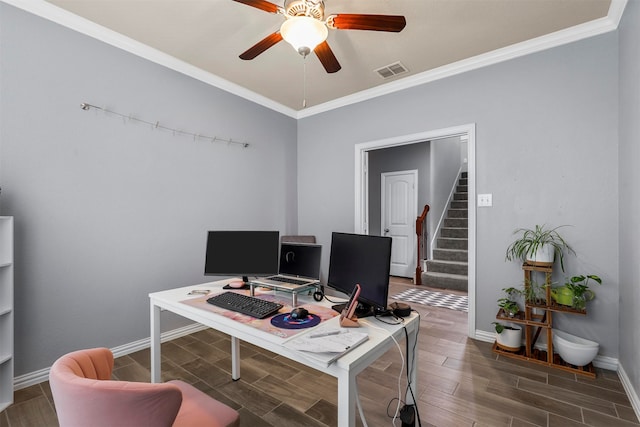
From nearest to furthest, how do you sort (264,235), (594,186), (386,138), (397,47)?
(264,235) → (594,186) → (397,47) → (386,138)

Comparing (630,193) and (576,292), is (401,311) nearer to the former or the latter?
(576,292)

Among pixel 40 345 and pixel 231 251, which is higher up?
pixel 231 251

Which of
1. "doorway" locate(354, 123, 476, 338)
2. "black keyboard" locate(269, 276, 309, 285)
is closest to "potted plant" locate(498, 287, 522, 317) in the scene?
"doorway" locate(354, 123, 476, 338)

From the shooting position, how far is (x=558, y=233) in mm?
2564

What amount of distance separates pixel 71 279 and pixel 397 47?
334cm

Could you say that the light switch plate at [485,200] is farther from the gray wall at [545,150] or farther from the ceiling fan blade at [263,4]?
the ceiling fan blade at [263,4]

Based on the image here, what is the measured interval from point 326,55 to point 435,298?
379 cm

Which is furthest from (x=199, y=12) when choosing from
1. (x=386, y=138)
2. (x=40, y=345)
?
(x=40, y=345)

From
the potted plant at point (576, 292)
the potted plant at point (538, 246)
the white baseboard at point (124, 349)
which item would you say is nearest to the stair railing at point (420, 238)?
the potted plant at point (538, 246)

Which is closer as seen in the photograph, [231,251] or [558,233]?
[231,251]

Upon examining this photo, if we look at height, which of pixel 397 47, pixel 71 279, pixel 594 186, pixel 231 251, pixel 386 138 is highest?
pixel 397 47

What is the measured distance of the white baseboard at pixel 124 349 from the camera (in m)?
2.12

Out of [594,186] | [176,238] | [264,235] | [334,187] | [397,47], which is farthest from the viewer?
[334,187]

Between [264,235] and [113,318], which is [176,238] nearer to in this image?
[113,318]
